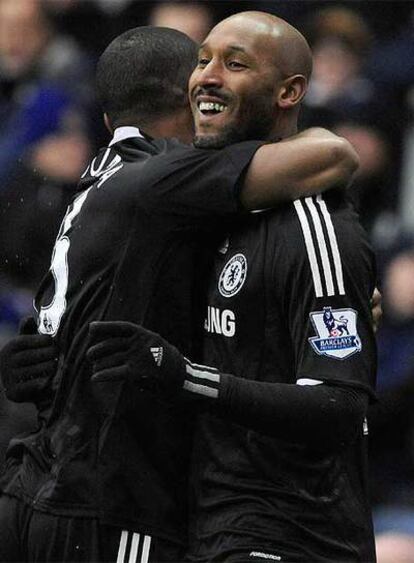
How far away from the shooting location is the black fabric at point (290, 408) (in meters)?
3.66

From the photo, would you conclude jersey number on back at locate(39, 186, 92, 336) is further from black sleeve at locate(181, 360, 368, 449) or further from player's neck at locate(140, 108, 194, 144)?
black sleeve at locate(181, 360, 368, 449)

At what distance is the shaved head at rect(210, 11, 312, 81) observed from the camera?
4078 millimetres

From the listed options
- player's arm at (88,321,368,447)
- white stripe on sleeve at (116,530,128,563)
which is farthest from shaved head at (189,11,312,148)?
white stripe on sleeve at (116,530,128,563)

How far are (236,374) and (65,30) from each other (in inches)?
137

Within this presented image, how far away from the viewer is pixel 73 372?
3.98m

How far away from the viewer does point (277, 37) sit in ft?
13.4

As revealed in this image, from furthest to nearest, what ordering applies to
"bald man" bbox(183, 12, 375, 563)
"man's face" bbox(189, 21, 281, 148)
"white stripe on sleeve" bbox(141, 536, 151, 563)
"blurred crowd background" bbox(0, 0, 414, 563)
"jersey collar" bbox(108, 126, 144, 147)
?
"blurred crowd background" bbox(0, 0, 414, 563) → "jersey collar" bbox(108, 126, 144, 147) → "man's face" bbox(189, 21, 281, 148) → "white stripe on sleeve" bbox(141, 536, 151, 563) → "bald man" bbox(183, 12, 375, 563)

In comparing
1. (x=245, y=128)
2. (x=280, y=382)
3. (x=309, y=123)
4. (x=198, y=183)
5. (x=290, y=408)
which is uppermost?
(x=309, y=123)

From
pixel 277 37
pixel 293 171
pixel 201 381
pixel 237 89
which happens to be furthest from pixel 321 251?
pixel 277 37

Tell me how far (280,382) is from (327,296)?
0.26m

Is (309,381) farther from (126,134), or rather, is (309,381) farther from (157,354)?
(126,134)

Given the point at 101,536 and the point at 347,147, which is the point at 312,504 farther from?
the point at 347,147

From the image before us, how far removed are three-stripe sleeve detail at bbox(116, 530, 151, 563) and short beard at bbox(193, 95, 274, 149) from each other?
1.05 metres

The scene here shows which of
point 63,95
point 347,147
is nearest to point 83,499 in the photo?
point 347,147
